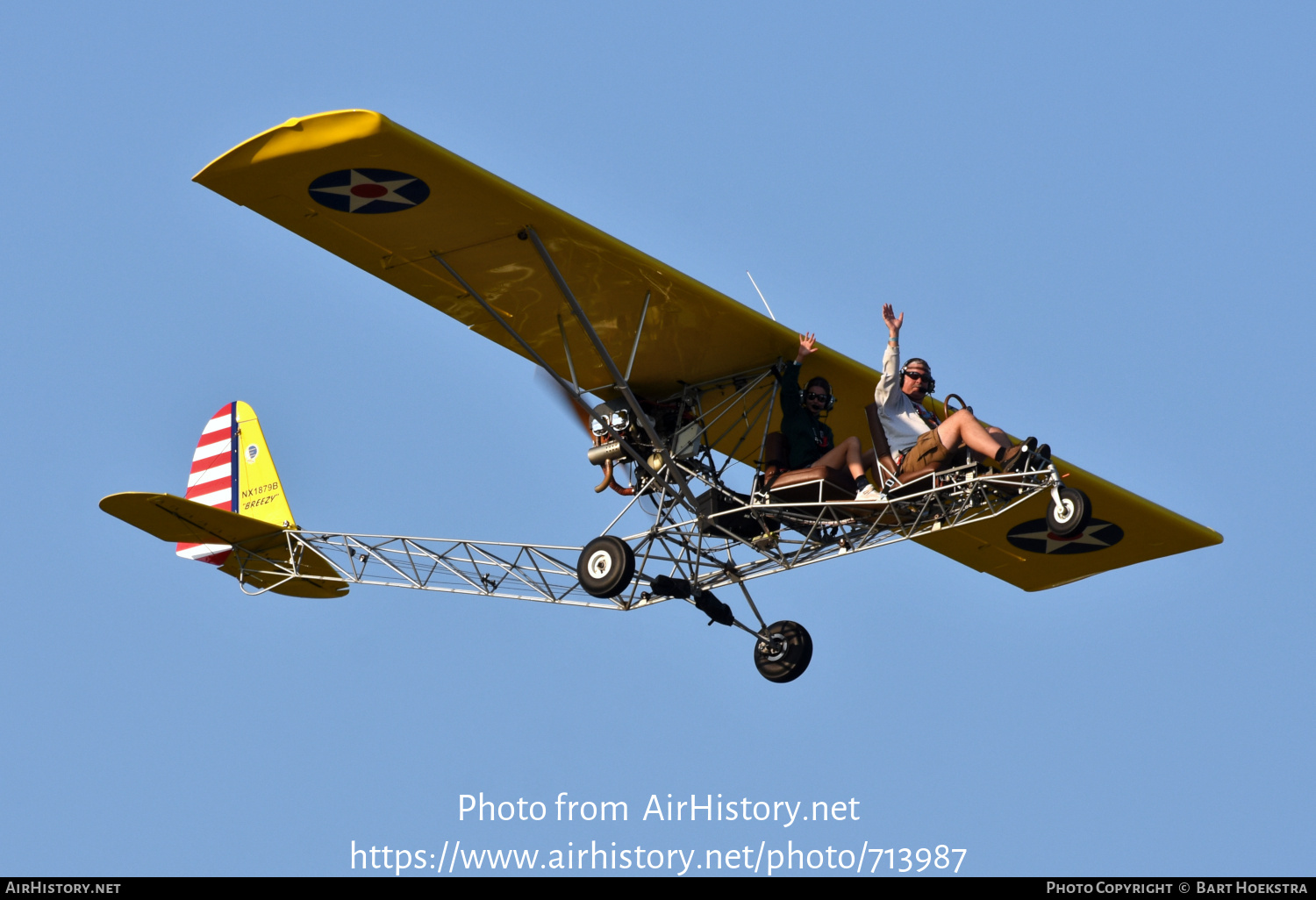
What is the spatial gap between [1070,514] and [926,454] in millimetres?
1237

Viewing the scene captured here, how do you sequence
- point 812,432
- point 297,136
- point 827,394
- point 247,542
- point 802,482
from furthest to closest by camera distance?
point 247,542 → point 827,394 → point 812,432 → point 802,482 → point 297,136

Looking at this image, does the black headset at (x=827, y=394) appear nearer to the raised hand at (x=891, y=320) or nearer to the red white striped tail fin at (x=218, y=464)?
the raised hand at (x=891, y=320)

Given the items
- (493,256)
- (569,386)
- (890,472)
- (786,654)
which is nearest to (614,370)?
(569,386)

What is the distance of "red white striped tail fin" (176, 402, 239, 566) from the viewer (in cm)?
1864

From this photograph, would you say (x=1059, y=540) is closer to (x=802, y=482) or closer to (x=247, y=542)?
(x=802, y=482)

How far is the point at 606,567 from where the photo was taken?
14.1 m

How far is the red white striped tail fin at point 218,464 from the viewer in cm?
1864

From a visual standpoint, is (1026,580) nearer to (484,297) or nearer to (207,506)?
(484,297)

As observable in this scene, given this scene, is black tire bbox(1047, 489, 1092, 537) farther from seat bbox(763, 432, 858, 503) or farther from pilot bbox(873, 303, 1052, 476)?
seat bbox(763, 432, 858, 503)

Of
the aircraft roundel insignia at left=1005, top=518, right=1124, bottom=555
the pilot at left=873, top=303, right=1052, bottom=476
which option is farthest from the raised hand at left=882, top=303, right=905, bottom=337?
the aircraft roundel insignia at left=1005, top=518, right=1124, bottom=555

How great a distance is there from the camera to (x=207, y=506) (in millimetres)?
16781

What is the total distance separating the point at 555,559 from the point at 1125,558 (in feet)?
20.1

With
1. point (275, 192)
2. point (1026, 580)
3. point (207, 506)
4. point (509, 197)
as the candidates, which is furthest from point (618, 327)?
point (1026, 580)

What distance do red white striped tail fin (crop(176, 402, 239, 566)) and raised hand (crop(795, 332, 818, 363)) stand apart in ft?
23.2
